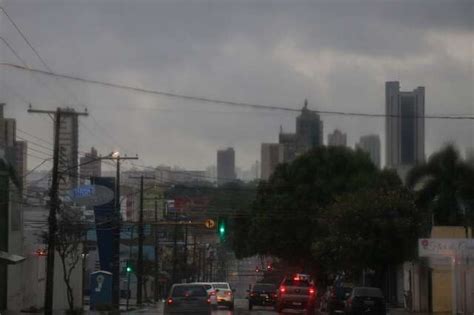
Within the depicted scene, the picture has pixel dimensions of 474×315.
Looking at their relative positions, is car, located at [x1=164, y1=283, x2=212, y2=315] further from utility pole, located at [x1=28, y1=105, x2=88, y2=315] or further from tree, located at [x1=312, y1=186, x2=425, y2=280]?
tree, located at [x1=312, y1=186, x2=425, y2=280]

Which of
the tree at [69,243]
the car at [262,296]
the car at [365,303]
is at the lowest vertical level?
the car at [262,296]

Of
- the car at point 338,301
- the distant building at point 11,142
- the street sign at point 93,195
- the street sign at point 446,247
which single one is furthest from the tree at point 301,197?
the street sign at point 446,247

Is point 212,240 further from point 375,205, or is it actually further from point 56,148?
point 56,148

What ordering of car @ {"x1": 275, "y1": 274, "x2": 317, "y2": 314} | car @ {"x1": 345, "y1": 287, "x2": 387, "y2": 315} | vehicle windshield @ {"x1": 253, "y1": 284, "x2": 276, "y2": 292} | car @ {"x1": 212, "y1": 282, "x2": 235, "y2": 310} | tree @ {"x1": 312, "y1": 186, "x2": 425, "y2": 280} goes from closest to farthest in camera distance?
1. car @ {"x1": 345, "y1": 287, "x2": 387, "y2": 315}
2. car @ {"x1": 275, "y1": 274, "x2": 317, "y2": 314}
3. tree @ {"x1": 312, "y1": 186, "x2": 425, "y2": 280}
4. car @ {"x1": 212, "y1": 282, "x2": 235, "y2": 310}
5. vehicle windshield @ {"x1": 253, "y1": 284, "x2": 276, "y2": 292}

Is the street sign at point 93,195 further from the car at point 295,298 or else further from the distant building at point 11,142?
the car at point 295,298

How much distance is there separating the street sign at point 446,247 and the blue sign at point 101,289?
17.9m

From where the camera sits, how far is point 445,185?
5656 cm

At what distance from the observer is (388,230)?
55469 millimetres

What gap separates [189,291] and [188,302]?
0.54m

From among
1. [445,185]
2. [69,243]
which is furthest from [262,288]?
[69,243]

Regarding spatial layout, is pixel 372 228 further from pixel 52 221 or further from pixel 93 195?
pixel 52 221

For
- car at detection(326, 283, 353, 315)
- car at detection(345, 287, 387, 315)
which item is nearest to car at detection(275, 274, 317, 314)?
car at detection(326, 283, 353, 315)

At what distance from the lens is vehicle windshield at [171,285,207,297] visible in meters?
36.2

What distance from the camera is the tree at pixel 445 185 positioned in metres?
56.0
